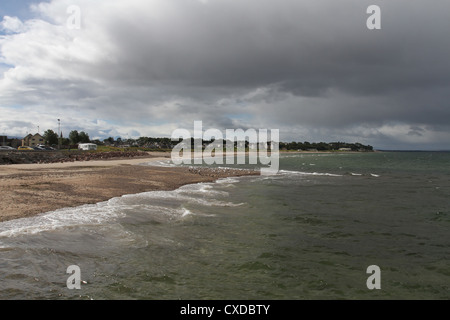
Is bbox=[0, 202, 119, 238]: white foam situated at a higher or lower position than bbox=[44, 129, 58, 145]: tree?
lower

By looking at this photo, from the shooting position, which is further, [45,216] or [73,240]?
[45,216]

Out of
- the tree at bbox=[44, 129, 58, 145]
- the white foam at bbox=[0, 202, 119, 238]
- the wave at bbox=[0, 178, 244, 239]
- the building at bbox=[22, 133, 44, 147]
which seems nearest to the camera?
the white foam at bbox=[0, 202, 119, 238]

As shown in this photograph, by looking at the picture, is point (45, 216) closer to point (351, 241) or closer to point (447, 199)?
point (351, 241)

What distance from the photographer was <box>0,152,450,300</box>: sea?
7.93m

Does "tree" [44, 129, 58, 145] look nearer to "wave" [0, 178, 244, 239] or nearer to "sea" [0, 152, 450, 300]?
"wave" [0, 178, 244, 239]

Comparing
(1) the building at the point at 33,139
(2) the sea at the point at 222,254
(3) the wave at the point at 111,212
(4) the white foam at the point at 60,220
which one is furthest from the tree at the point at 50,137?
(4) the white foam at the point at 60,220

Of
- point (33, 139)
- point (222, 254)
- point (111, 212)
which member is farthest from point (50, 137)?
point (222, 254)

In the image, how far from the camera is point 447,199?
25.1 m

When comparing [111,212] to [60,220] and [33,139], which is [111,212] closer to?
[60,220]

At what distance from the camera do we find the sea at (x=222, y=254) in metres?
7.93

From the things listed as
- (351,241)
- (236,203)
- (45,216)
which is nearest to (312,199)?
(236,203)

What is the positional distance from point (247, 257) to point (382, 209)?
14519 mm

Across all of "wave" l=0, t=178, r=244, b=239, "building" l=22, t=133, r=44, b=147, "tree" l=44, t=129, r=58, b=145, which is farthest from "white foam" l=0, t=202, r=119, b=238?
"building" l=22, t=133, r=44, b=147
